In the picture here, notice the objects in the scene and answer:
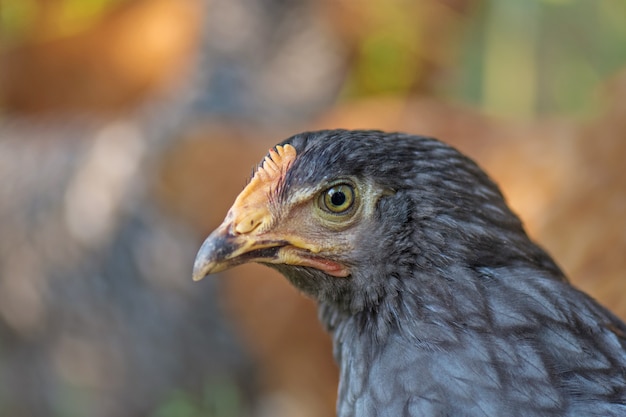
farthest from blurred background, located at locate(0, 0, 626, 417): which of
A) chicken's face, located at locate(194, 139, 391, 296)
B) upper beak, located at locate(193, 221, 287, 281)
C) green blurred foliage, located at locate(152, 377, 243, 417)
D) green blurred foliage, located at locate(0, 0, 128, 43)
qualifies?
upper beak, located at locate(193, 221, 287, 281)

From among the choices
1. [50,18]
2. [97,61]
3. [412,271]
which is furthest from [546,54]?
[50,18]

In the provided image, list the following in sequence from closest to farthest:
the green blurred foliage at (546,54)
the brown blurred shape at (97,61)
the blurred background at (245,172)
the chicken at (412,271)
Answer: the chicken at (412,271), the blurred background at (245,172), the green blurred foliage at (546,54), the brown blurred shape at (97,61)

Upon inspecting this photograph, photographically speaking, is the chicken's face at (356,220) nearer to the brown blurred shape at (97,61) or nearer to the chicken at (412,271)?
the chicken at (412,271)

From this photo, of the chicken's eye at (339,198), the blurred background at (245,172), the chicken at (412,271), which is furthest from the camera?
the blurred background at (245,172)

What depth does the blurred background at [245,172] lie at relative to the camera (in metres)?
3.87

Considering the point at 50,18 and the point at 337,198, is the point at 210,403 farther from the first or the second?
the point at 50,18

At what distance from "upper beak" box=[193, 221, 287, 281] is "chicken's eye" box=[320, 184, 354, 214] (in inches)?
6.1

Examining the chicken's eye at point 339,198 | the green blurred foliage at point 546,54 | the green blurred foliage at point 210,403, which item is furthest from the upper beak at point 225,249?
the green blurred foliage at point 546,54

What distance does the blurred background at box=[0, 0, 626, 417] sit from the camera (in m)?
3.87

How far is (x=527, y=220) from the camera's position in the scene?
11.8 ft

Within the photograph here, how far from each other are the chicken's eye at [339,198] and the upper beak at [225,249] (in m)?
0.15

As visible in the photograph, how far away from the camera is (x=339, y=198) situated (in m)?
1.92

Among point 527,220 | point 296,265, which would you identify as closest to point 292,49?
point 527,220

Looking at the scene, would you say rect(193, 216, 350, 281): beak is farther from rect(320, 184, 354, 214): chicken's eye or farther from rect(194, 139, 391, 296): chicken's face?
rect(320, 184, 354, 214): chicken's eye
